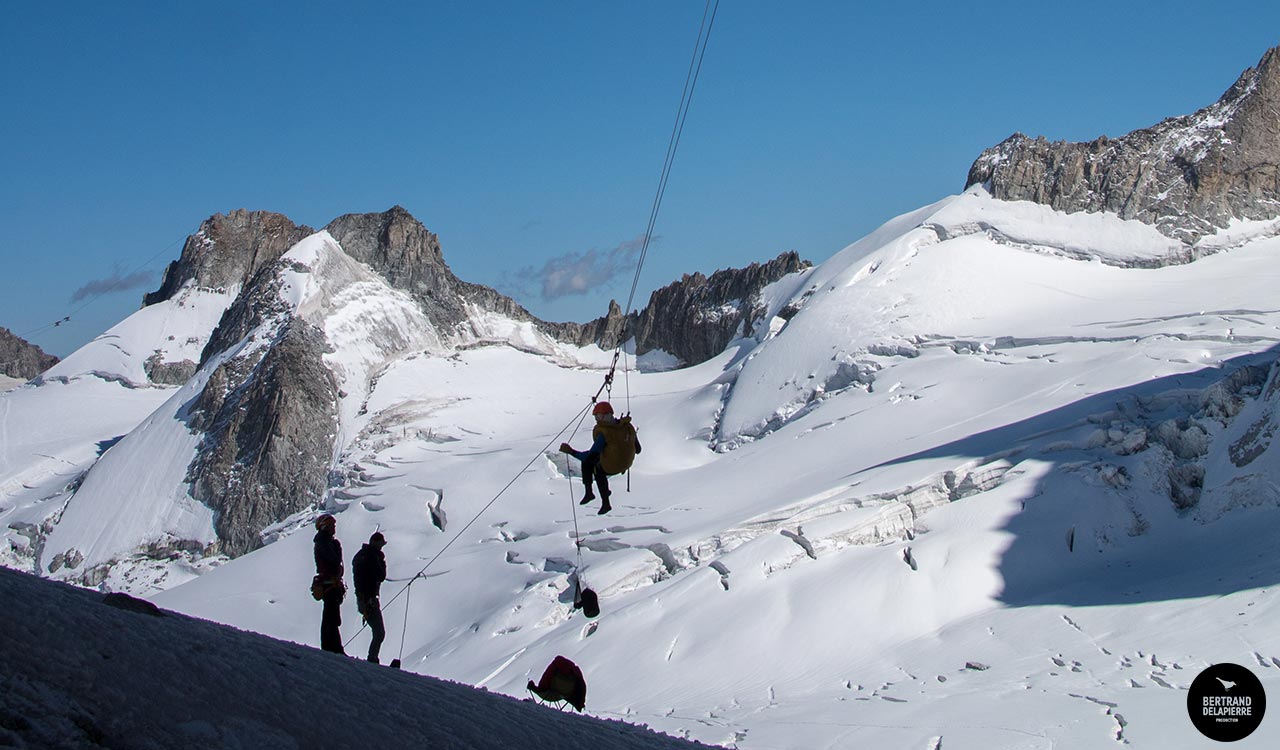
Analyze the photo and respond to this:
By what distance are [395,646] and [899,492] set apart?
1721 centimetres

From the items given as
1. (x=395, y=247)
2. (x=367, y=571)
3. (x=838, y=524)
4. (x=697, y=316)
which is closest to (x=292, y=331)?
(x=395, y=247)

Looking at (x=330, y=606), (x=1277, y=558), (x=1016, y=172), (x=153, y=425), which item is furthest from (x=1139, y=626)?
(x=153, y=425)

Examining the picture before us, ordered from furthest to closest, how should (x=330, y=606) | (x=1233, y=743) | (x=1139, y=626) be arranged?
(x=1139, y=626) < (x=1233, y=743) < (x=330, y=606)

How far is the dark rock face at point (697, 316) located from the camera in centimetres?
7088

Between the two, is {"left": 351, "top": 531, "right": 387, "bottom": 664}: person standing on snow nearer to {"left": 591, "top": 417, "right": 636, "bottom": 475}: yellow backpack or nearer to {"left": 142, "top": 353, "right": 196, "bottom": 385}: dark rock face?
{"left": 591, "top": 417, "right": 636, "bottom": 475}: yellow backpack

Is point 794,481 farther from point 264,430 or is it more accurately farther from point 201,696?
point 201,696

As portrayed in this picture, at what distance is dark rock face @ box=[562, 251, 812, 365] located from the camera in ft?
233

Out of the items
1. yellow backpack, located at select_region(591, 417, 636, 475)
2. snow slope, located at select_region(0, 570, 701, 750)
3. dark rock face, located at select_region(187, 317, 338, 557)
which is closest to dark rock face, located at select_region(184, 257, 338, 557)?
dark rock face, located at select_region(187, 317, 338, 557)

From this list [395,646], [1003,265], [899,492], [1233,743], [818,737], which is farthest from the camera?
[1003,265]

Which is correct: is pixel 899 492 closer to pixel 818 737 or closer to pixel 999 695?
pixel 999 695

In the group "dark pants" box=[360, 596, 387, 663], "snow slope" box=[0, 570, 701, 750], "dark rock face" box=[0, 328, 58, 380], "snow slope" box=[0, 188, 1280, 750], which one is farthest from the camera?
"dark rock face" box=[0, 328, 58, 380]

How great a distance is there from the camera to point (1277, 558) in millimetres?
26234

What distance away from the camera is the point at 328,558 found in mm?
12367

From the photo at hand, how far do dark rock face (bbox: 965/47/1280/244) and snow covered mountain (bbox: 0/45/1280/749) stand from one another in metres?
0.59
